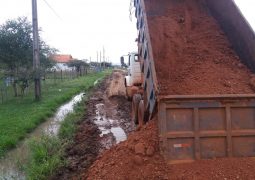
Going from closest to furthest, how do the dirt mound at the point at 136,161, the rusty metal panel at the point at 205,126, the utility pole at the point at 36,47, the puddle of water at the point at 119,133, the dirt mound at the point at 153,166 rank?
the dirt mound at the point at 153,166, the dirt mound at the point at 136,161, the rusty metal panel at the point at 205,126, the puddle of water at the point at 119,133, the utility pole at the point at 36,47

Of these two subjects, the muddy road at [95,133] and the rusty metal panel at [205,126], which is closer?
the rusty metal panel at [205,126]

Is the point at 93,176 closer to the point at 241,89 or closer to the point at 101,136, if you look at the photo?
the point at 241,89

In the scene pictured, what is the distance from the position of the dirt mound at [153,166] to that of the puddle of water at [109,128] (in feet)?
10.3

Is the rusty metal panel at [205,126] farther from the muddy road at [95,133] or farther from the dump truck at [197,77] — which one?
the muddy road at [95,133]

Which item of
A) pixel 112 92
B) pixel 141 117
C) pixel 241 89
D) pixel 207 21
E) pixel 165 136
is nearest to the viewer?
pixel 165 136

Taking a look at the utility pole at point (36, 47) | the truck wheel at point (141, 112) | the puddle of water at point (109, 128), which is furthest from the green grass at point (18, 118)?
the truck wheel at point (141, 112)

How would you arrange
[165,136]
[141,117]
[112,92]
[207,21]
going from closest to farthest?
1. [165,136]
2. [141,117]
3. [207,21]
4. [112,92]

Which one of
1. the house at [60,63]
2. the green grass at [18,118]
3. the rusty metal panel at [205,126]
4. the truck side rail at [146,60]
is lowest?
the green grass at [18,118]

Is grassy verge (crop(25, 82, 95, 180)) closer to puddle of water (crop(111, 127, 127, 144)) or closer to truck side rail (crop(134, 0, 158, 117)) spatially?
puddle of water (crop(111, 127, 127, 144))

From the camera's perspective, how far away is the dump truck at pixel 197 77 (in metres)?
5.79

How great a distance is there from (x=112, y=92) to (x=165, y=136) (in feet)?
51.9

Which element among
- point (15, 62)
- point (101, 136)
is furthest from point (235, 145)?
point (15, 62)

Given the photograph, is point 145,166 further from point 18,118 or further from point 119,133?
point 18,118

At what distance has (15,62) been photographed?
24.9m
